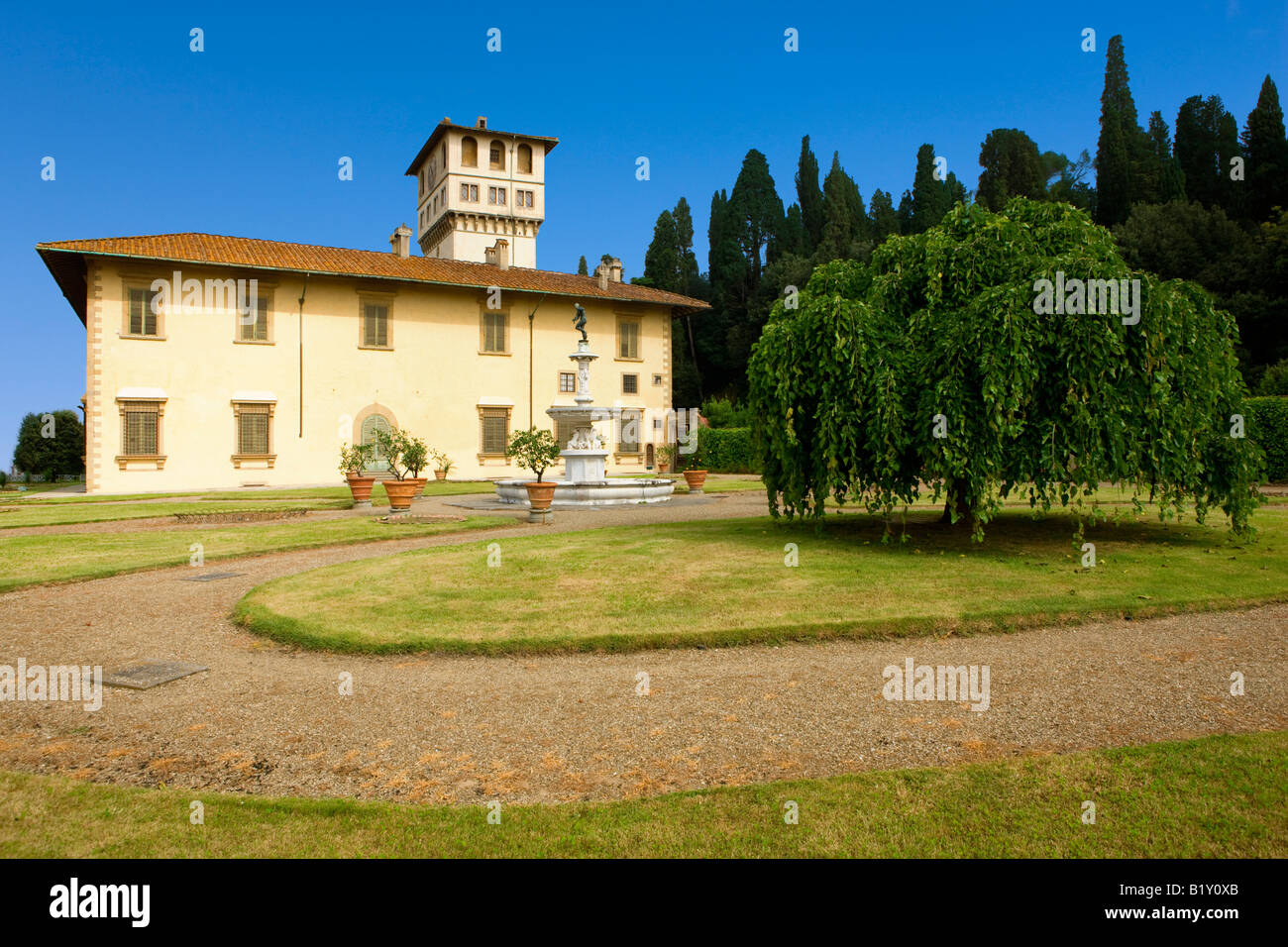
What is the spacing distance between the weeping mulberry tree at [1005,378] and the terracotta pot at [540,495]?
5407mm

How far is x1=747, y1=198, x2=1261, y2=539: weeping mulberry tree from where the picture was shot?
8953mm

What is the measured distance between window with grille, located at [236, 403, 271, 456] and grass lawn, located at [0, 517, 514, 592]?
16.3m

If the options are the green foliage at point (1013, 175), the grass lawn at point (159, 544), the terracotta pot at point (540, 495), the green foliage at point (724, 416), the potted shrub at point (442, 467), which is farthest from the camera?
the green foliage at point (1013, 175)

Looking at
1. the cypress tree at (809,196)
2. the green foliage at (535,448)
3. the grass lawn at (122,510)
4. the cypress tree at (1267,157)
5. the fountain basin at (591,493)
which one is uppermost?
the cypress tree at (809,196)

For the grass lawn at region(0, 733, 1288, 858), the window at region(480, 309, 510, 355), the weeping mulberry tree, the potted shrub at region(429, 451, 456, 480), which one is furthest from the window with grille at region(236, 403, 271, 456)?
the grass lawn at region(0, 733, 1288, 858)

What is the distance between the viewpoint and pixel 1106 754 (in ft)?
13.0

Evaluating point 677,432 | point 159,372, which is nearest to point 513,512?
point 159,372

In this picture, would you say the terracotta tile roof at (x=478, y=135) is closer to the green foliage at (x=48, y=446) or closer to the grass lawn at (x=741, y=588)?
the green foliage at (x=48, y=446)

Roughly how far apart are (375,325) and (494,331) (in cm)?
509

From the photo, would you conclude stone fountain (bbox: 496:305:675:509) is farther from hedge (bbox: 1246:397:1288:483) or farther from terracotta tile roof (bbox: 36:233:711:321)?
hedge (bbox: 1246:397:1288:483)

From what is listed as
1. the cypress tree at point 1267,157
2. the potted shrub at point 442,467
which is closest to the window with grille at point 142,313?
the potted shrub at point 442,467

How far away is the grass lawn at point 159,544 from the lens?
32.5ft
